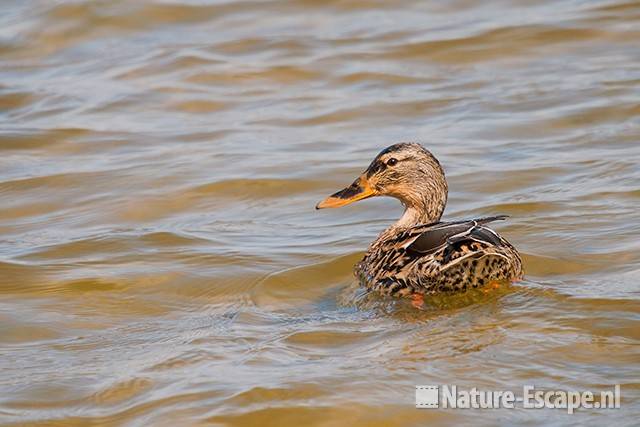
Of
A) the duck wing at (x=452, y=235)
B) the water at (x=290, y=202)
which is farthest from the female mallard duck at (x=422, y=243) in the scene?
the water at (x=290, y=202)

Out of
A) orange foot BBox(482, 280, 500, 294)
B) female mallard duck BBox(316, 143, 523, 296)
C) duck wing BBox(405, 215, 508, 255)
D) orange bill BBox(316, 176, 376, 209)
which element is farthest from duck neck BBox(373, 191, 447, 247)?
orange foot BBox(482, 280, 500, 294)

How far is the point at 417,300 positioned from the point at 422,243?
325 mm

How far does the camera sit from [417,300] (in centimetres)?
737

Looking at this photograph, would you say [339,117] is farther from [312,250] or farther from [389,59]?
[312,250]

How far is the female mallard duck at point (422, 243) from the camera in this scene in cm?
715

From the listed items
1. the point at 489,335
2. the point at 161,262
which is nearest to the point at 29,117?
the point at 161,262

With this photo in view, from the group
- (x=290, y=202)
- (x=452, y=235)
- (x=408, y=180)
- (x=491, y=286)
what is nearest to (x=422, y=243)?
(x=452, y=235)

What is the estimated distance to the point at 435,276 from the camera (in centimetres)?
723

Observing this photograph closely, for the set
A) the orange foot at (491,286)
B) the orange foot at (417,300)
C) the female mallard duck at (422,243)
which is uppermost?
the female mallard duck at (422,243)

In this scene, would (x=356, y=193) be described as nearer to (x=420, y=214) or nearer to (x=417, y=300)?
(x=420, y=214)

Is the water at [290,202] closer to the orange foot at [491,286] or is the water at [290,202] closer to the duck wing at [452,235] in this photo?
the orange foot at [491,286]

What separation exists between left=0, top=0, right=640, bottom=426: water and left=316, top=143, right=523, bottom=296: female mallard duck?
15 cm

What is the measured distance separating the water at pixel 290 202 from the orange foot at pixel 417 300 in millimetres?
78

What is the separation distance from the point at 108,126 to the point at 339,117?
2216mm
